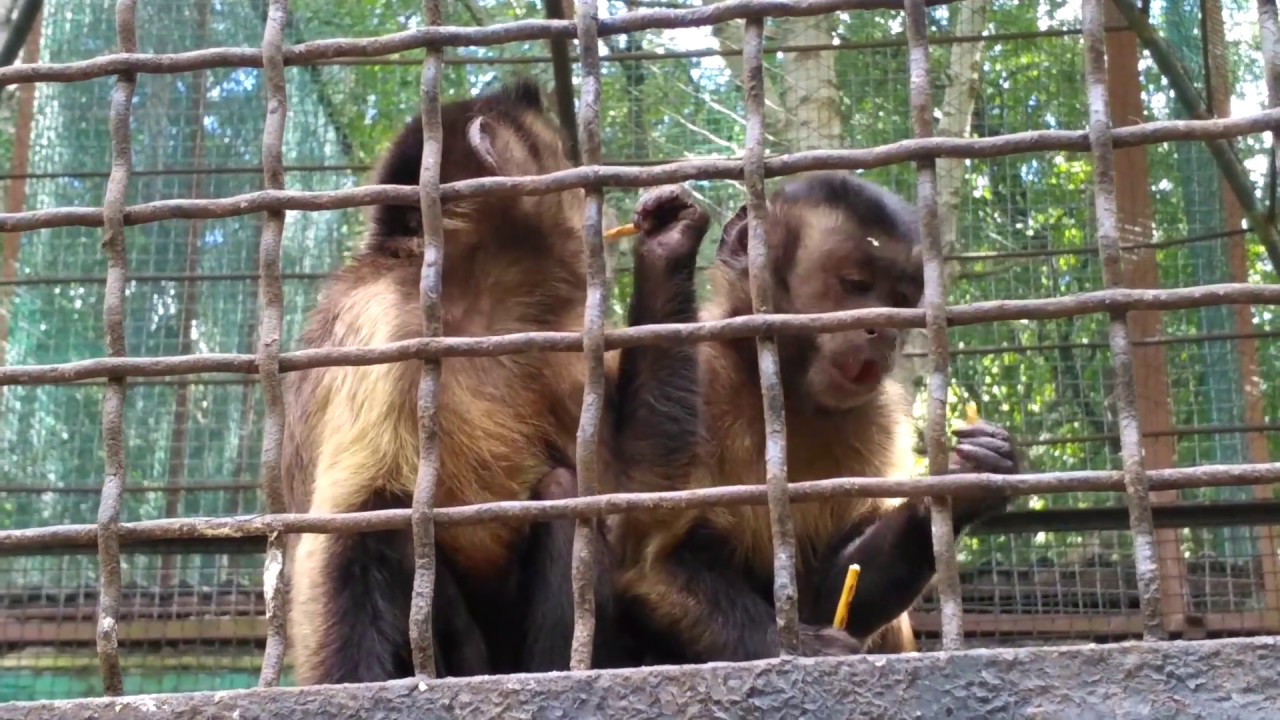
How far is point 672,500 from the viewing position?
2434mm

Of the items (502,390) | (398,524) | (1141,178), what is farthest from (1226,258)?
(398,524)

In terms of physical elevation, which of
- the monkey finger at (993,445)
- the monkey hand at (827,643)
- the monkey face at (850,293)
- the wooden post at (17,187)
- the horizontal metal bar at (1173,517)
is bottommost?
the monkey hand at (827,643)

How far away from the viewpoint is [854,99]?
22.1 ft

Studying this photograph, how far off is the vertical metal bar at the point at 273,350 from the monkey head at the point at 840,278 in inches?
60.8

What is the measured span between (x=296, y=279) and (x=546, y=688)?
422 cm

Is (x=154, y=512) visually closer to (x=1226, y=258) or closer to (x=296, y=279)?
(x=296, y=279)

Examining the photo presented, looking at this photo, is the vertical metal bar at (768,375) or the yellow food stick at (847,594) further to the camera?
the yellow food stick at (847,594)

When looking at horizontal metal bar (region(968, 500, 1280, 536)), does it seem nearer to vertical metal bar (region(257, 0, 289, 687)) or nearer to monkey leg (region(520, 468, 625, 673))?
monkey leg (region(520, 468, 625, 673))

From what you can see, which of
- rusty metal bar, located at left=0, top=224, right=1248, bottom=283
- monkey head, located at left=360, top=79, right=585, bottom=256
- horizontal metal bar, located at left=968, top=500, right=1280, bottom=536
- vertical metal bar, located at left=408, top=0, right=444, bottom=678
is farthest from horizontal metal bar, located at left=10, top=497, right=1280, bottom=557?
vertical metal bar, located at left=408, top=0, right=444, bottom=678

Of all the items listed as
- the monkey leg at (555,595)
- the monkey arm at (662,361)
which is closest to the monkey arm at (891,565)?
Answer: the monkey arm at (662,361)

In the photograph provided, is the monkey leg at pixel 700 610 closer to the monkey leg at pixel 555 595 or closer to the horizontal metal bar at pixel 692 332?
the monkey leg at pixel 555 595

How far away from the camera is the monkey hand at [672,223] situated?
355cm

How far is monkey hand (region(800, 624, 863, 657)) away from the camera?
138 inches

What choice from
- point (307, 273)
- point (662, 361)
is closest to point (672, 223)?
point (662, 361)
